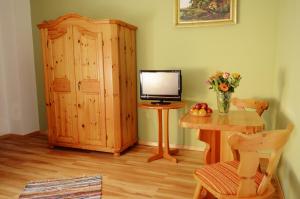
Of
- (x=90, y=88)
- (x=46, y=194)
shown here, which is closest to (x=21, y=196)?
(x=46, y=194)

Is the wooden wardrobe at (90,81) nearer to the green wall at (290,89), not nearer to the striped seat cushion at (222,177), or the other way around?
the striped seat cushion at (222,177)

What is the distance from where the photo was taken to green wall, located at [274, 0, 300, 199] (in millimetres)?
1961

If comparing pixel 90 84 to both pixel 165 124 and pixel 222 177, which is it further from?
pixel 222 177

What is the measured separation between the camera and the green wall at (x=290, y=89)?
77.2 inches

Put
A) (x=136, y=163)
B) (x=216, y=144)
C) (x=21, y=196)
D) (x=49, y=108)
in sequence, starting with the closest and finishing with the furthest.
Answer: (x=216, y=144) < (x=21, y=196) < (x=136, y=163) < (x=49, y=108)

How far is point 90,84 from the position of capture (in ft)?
11.4

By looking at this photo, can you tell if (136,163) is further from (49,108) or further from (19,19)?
(19,19)

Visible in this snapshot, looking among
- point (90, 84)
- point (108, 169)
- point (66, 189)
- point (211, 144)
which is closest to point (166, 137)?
point (108, 169)

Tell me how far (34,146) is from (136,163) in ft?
6.02

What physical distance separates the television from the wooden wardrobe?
13.2 inches

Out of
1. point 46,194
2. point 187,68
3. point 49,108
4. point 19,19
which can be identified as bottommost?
point 46,194

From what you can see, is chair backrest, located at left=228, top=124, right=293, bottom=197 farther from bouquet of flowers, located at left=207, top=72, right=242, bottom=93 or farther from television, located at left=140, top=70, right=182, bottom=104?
television, located at left=140, top=70, right=182, bottom=104

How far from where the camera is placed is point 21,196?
2.47 meters

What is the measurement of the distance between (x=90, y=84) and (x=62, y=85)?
0.48 m
